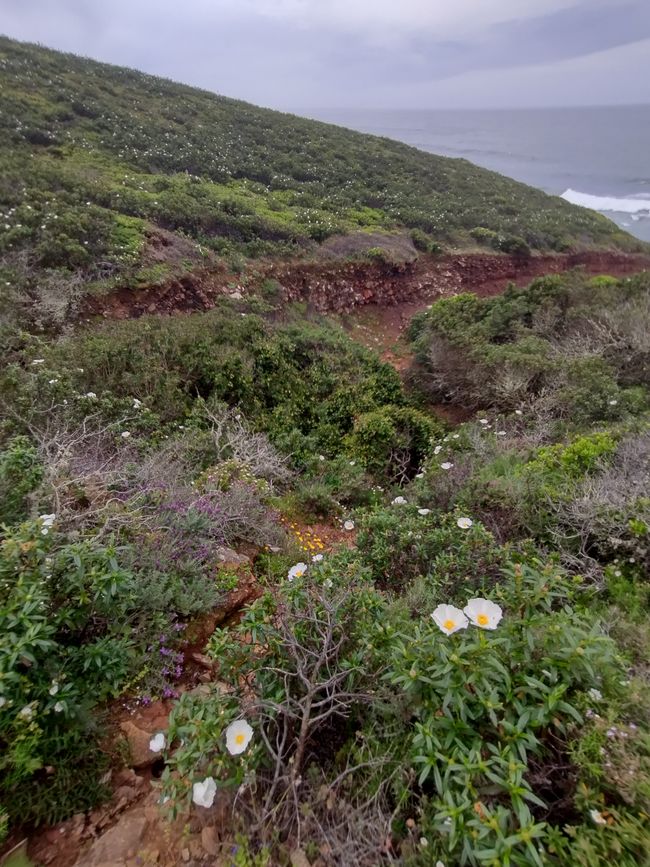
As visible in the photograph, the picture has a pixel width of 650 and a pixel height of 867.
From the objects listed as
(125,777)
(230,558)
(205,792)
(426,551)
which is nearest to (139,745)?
(125,777)

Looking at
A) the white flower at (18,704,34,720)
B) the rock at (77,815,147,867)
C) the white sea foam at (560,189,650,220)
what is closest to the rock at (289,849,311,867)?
the rock at (77,815,147,867)

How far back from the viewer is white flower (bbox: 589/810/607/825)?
1266 millimetres

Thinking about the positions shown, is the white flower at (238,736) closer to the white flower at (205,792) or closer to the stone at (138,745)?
the white flower at (205,792)

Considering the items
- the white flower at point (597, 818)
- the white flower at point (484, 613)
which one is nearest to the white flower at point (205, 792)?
the white flower at point (484, 613)

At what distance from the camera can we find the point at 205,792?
150 centimetres

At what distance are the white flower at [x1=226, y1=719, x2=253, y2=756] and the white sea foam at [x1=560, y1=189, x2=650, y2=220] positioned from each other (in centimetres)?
4060

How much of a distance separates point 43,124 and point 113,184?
427cm

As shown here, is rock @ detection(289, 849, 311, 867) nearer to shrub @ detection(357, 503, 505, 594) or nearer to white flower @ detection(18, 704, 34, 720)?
white flower @ detection(18, 704, 34, 720)

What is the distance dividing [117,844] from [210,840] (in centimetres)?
37

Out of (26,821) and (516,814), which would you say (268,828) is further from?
(26,821)

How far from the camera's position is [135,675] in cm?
245

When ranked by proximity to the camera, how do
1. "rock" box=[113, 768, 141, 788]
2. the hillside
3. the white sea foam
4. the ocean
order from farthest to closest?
the ocean
the white sea foam
the hillside
"rock" box=[113, 768, 141, 788]

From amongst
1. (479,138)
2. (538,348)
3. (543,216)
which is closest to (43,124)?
(538,348)

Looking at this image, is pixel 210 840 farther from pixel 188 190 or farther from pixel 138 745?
pixel 188 190
